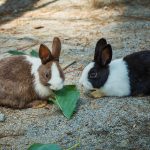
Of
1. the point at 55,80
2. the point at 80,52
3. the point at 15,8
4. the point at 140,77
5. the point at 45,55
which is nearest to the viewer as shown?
the point at 55,80

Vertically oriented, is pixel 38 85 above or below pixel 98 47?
below

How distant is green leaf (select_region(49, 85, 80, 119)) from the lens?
472 cm

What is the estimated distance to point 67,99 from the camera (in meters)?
4.90

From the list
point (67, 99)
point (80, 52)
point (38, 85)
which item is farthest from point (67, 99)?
point (80, 52)

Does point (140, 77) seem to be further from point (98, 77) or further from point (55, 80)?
point (55, 80)

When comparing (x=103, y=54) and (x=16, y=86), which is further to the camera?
(x=103, y=54)

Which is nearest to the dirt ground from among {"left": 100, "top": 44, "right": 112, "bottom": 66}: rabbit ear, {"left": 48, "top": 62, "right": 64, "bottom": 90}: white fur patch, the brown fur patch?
the brown fur patch

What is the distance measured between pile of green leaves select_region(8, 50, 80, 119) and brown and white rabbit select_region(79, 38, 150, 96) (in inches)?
9.6

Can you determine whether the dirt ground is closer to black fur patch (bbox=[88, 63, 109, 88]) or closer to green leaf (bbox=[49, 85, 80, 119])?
green leaf (bbox=[49, 85, 80, 119])

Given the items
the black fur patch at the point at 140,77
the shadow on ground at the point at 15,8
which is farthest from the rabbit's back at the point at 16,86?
the shadow on ground at the point at 15,8

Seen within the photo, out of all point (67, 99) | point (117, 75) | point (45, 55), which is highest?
point (45, 55)

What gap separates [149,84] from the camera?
5109mm

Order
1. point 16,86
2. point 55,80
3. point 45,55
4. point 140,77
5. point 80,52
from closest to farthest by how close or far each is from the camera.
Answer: point 55,80 → point 45,55 → point 16,86 → point 140,77 → point 80,52

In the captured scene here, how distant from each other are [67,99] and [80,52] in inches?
69.4
